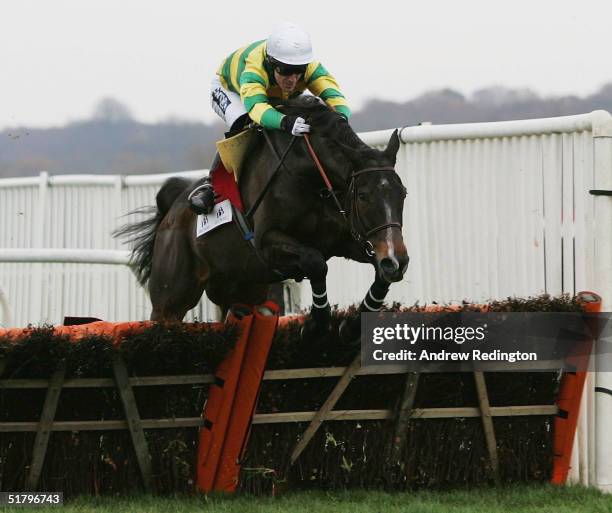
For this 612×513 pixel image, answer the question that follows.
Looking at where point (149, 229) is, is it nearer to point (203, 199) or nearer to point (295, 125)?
point (203, 199)

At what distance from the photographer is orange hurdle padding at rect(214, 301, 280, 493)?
17.3 feet

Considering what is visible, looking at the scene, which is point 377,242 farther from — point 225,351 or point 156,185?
point 156,185

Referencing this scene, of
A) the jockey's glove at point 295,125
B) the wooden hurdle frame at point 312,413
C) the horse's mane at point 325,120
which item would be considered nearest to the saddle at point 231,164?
the horse's mane at point 325,120

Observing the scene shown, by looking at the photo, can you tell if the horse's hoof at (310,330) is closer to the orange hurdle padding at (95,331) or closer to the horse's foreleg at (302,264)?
the horse's foreleg at (302,264)

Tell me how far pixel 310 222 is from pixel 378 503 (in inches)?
69.9

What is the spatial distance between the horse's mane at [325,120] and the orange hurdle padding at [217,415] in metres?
1.32

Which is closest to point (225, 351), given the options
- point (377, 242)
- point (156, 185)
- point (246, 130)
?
point (377, 242)

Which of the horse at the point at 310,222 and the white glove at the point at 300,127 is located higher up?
the white glove at the point at 300,127

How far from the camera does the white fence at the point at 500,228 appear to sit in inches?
227

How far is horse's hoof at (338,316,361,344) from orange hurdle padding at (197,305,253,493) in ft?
1.83

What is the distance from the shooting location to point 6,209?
38.3ft

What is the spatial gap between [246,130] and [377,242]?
1296mm

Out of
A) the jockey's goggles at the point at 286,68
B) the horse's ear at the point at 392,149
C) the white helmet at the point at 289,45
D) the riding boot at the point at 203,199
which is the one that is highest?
the white helmet at the point at 289,45

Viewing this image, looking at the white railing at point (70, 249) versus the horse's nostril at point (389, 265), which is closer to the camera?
the horse's nostril at point (389, 265)
